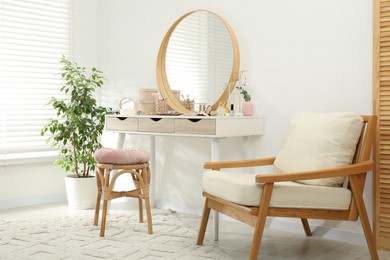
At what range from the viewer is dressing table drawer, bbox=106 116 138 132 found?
3854mm

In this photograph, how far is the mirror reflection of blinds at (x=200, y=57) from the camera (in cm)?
381

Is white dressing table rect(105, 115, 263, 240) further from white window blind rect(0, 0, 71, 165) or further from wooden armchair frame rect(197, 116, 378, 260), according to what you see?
white window blind rect(0, 0, 71, 165)

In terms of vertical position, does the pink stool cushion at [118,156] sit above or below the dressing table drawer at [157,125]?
below

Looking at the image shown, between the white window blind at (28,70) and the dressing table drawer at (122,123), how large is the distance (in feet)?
2.43

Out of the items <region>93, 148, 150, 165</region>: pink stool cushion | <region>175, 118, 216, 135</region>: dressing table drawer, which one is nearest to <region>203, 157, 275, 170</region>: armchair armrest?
<region>175, 118, 216, 135</region>: dressing table drawer

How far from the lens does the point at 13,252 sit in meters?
2.91

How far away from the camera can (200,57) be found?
3973mm

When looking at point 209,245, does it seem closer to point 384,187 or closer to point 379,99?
point 384,187

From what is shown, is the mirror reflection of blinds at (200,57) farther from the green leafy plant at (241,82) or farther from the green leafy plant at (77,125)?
the green leafy plant at (77,125)

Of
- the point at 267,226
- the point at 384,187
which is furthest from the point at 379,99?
the point at 267,226

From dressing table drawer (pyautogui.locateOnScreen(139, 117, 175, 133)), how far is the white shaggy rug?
649 millimetres

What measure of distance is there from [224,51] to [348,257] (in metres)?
1.69

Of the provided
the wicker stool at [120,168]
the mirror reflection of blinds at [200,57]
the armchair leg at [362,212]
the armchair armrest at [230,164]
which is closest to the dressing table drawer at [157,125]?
the wicker stool at [120,168]

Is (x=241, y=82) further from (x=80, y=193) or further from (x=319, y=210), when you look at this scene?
(x=80, y=193)
